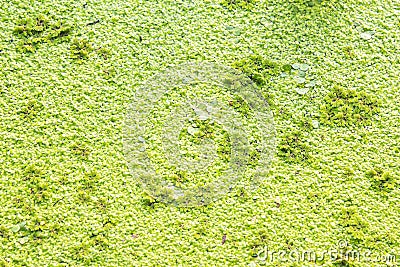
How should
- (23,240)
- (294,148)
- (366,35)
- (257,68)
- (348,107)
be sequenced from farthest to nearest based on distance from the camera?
(366,35), (257,68), (348,107), (294,148), (23,240)

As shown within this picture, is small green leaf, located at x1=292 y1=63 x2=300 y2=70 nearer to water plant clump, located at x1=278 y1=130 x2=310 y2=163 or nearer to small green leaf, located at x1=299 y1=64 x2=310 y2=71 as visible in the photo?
small green leaf, located at x1=299 y1=64 x2=310 y2=71

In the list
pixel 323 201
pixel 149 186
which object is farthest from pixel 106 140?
pixel 323 201

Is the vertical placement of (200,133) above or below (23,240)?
above

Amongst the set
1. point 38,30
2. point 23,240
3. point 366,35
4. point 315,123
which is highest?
point 366,35

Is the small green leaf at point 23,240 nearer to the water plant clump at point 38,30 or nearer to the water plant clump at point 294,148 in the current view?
the water plant clump at point 38,30

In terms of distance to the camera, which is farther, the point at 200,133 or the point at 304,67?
the point at 304,67

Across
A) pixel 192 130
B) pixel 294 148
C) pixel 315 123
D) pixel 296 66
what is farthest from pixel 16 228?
pixel 296 66

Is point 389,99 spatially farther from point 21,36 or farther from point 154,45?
point 21,36

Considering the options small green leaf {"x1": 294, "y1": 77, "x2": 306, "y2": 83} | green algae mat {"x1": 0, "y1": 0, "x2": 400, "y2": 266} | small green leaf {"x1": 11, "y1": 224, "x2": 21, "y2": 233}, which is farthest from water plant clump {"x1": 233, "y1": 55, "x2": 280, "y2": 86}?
small green leaf {"x1": 11, "y1": 224, "x2": 21, "y2": 233}

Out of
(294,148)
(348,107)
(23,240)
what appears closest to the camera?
(23,240)

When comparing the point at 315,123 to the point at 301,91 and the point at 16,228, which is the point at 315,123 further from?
the point at 16,228
